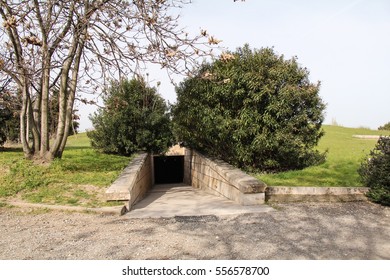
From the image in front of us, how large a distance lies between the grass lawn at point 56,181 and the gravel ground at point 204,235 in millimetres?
651

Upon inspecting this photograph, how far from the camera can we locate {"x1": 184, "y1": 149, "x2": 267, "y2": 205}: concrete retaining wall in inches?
250

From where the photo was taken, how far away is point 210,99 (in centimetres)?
870

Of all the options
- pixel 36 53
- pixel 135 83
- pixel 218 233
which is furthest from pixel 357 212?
pixel 135 83

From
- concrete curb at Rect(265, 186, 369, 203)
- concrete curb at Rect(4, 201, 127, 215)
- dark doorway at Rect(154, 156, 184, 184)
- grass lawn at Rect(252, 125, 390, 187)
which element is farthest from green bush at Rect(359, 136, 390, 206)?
dark doorway at Rect(154, 156, 184, 184)

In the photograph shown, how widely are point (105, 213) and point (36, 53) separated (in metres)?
4.09

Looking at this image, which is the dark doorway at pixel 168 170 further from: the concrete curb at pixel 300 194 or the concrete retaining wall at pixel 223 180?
the concrete curb at pixel 300 194

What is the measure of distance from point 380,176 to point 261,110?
9.88ft

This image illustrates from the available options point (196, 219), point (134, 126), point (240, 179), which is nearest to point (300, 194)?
point (240, 179)

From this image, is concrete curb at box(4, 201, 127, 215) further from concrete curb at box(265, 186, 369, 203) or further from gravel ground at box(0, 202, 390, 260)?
concrete curb at box(265, 186, 369, 203)

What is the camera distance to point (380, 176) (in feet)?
21.1

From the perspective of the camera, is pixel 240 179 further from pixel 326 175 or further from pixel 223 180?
pixel 326 175

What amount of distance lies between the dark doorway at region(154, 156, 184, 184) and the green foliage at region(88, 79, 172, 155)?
5.02 ft

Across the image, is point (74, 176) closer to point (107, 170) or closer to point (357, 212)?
point (107, 170)

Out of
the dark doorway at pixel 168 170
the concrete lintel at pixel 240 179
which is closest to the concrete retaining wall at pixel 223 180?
the concrete lintel at pixel 240 179
